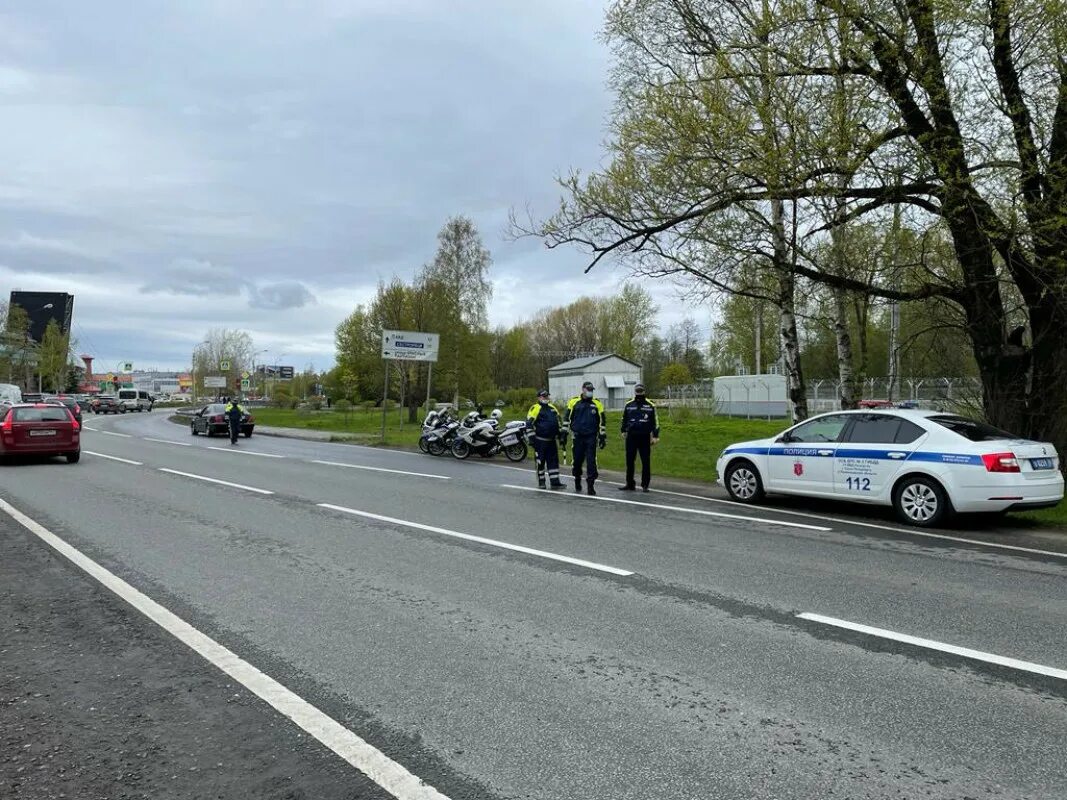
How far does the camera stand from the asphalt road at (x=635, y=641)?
3.42 metres

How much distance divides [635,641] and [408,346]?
→ 2426 centimetres

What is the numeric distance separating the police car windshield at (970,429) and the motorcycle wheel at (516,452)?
36.6 feet

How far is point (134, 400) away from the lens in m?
72.9

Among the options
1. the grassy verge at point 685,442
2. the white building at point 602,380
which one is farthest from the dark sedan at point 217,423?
the white building at point 602,380

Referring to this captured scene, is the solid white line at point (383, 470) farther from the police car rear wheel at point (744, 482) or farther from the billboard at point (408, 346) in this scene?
the billboard at point (408, 346)

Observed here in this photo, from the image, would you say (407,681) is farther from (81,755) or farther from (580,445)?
(580,445)

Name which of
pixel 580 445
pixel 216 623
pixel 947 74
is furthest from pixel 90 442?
pixel 947 74

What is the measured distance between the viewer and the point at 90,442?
26562 mm

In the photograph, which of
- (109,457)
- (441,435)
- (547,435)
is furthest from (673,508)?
(109,457)

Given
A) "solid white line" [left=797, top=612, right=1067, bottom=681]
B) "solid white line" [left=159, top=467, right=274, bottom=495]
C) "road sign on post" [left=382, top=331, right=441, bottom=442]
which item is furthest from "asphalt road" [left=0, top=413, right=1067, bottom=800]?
"road sign on post" [left=382, top=331, right=441, bottom=442]

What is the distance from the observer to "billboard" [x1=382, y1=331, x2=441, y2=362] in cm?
2783

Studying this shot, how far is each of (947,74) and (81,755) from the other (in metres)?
12.6

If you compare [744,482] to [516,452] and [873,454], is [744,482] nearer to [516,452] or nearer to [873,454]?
[873,454]

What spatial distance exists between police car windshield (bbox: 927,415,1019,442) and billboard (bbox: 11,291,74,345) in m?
110
